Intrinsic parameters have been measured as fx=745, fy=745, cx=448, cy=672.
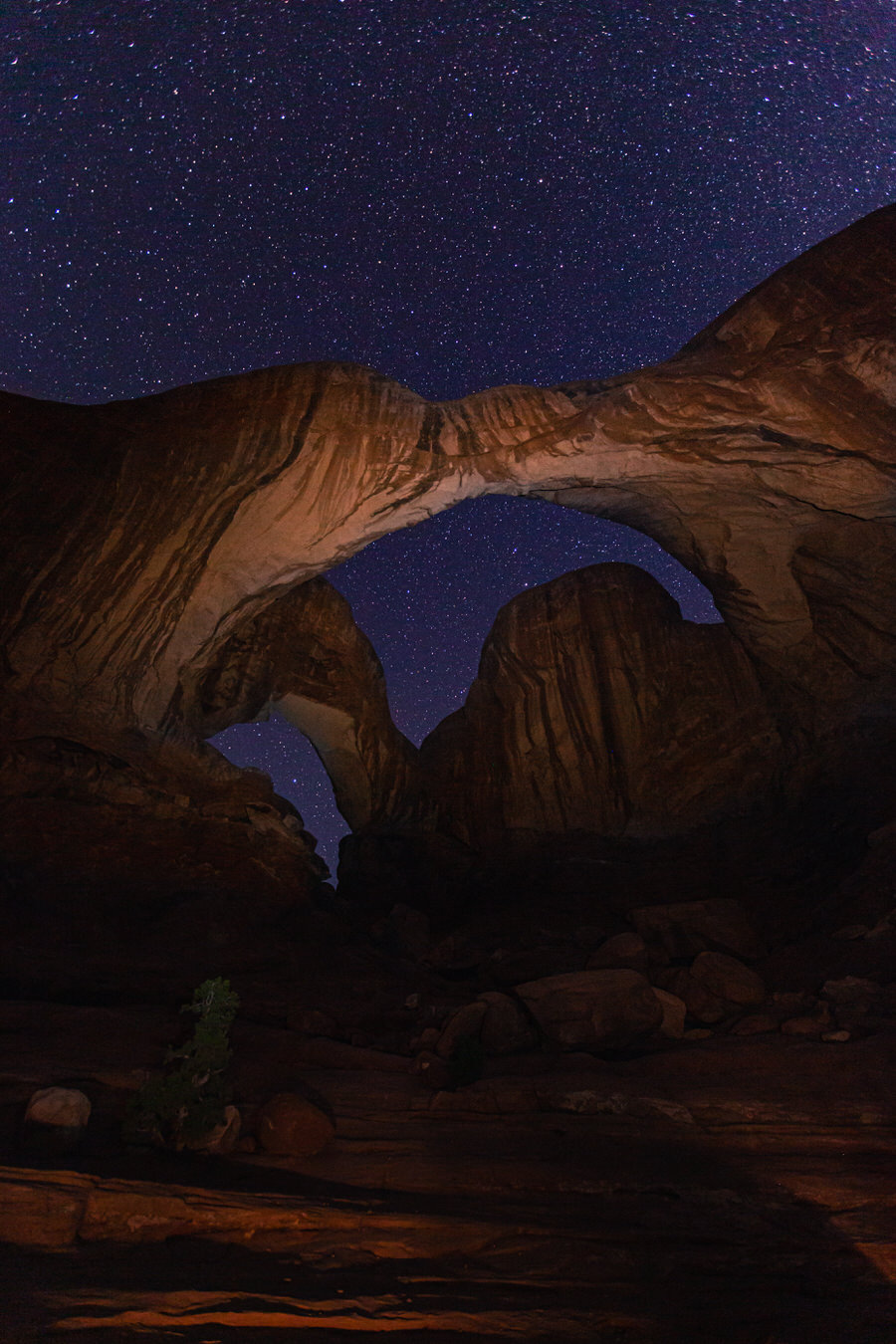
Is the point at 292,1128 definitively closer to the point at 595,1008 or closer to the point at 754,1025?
the point at 595,1008

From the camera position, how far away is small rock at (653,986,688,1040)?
8.86 meters

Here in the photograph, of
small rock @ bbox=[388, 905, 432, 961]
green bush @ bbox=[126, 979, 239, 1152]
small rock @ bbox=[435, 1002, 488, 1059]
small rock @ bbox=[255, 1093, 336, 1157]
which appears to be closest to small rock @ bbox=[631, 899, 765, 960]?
small rock @ bbox=[388, 905, 432, 961]

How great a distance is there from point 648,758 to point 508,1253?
→ 1506 centimetres

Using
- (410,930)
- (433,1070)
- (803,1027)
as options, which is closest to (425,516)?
(410,930)

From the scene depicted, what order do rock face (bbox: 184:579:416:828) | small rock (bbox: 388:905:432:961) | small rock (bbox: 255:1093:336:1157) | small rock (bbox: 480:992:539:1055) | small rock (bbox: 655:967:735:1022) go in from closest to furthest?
1. small rock (bbox: 255:1093:336:1157)
2. small rock (bbox: 480:992:539:1055)
3. small rock (bbox: 655:967:735:1022)
4. small rock (bbox: 388:905:432:961)
5. rock face (bbox: 184:579:416:828)

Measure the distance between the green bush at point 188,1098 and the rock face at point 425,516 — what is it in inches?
317

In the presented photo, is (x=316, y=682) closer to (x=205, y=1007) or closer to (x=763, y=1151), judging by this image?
(x=205, y=1007)

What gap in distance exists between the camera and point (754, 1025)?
8.71 metres

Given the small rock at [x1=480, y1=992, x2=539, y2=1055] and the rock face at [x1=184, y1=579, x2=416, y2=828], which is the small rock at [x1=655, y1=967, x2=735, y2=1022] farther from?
the rock face at [x1=184, y1=579, x2=416, y2=828]

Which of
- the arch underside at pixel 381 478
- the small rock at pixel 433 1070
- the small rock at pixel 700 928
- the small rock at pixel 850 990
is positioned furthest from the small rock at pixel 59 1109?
the small rock at pixel 700 928

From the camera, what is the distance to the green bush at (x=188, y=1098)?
556cm

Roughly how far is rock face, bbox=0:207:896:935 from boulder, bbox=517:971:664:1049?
7.31 metres

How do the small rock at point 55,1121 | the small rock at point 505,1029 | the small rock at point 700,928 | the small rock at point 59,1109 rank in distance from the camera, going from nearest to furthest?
the small rock at point 55,1121
the small rock at point 59,1109
the small rock at point 505,1029
the small rock at point 700,928

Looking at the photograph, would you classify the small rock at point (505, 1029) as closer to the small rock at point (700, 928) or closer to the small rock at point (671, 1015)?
the small rock at point (671, 1015)
